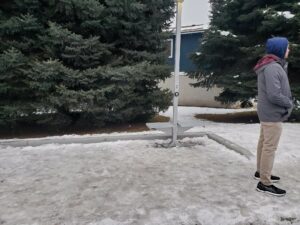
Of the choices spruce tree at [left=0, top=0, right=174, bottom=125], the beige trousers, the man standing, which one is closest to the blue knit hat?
the man standing

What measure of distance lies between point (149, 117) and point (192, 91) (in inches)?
296

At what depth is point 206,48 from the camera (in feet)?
37.0

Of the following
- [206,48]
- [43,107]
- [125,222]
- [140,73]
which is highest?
[206,48]

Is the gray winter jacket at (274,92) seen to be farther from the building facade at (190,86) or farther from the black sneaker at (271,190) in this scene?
the building facade at (190,86)

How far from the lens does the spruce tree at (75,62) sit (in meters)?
7.56

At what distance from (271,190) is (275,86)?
3.99 ft

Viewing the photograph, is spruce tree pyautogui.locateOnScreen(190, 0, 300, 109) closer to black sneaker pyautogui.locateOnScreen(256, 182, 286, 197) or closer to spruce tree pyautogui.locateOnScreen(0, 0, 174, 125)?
spruce tree pyautogui.locateOnScreen(0, 0, 174, 125)

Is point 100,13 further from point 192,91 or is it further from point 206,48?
point 192,91

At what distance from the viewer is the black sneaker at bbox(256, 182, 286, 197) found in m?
3.95

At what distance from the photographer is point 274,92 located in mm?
3848

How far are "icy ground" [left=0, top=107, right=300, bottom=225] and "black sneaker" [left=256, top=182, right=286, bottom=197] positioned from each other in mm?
73

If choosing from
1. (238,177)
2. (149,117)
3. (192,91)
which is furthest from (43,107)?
(192,91)

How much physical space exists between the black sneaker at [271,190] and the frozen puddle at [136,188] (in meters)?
0.08

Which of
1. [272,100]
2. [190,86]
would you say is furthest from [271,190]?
[190,86]
